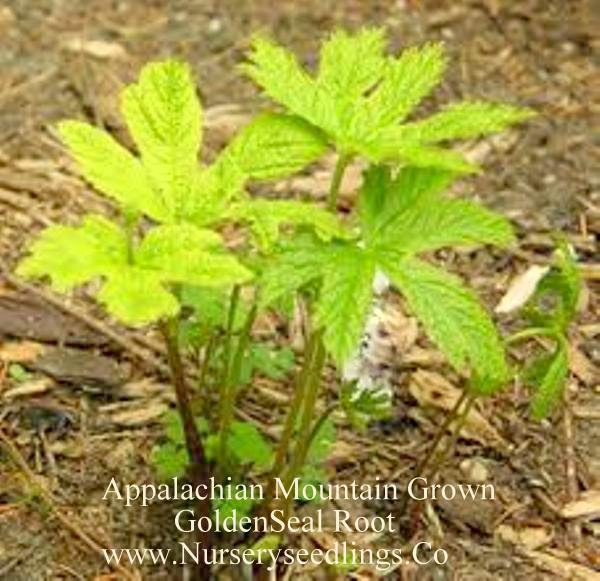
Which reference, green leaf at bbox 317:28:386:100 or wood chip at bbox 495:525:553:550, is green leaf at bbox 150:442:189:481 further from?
green leaf at bbox 317:28:386:100

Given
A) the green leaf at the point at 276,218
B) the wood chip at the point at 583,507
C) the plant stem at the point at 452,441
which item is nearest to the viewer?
the green leaf at the point at 276,218

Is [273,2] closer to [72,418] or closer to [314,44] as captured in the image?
[314,44]

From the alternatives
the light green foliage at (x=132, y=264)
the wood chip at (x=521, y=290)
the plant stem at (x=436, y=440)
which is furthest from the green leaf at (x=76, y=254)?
the wood chip at (x=521, y=290)

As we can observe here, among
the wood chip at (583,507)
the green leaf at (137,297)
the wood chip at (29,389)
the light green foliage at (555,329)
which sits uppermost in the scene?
the green leaf at (137,297)

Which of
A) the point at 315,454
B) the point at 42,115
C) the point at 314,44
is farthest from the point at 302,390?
the point at 314,44

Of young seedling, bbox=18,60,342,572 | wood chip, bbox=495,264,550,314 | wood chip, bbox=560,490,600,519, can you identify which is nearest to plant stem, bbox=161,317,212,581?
young seedling, bbox=18,60,342,572

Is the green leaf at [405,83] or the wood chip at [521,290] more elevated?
the green leaf at [405,83]

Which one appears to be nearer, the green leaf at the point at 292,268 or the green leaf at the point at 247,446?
the green leaf at the point at 292,268

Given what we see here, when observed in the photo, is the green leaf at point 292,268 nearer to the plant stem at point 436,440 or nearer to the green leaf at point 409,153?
the green leaf at point 409,153
